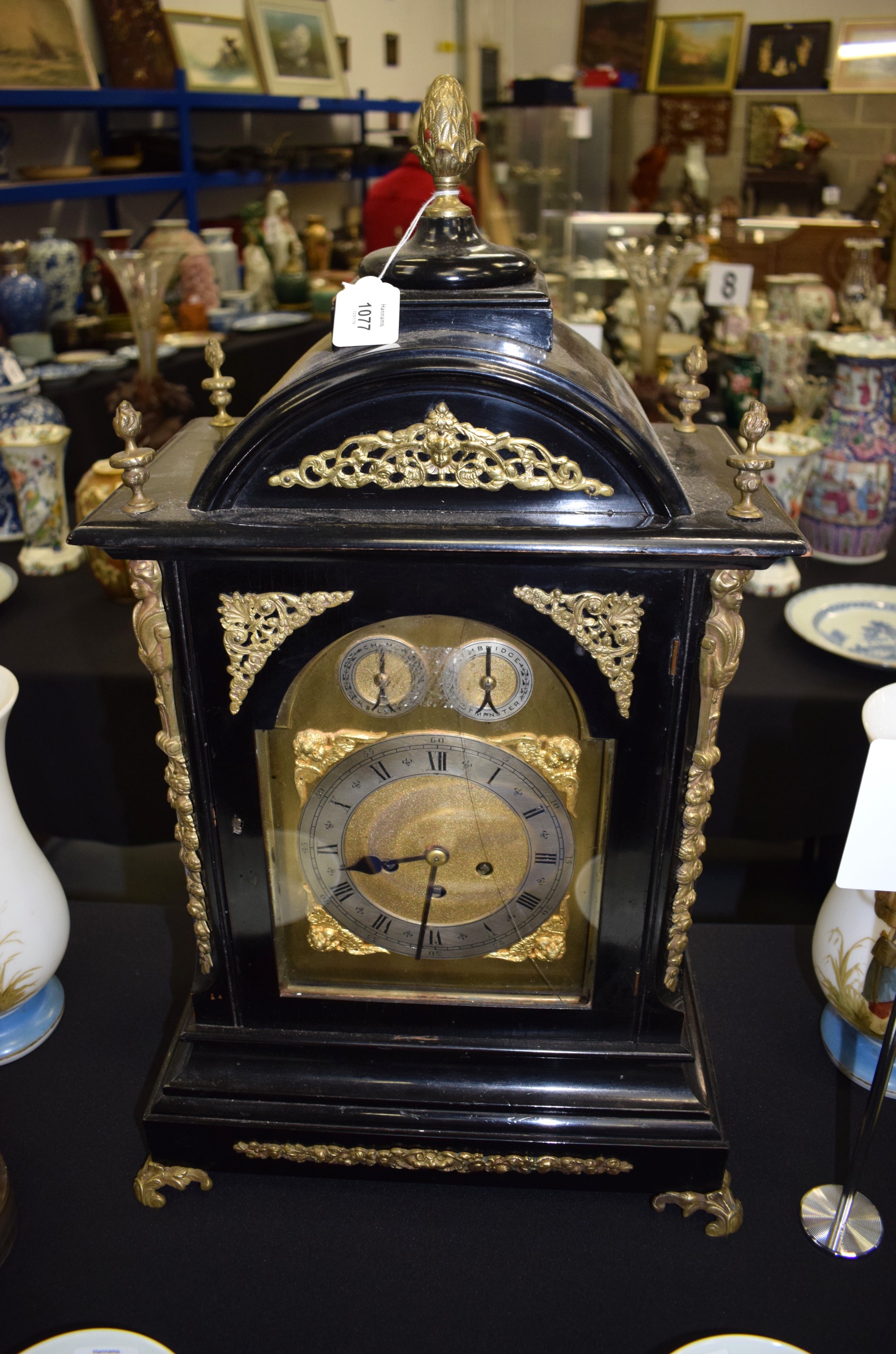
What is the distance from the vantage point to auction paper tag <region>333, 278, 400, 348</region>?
746 millimetres

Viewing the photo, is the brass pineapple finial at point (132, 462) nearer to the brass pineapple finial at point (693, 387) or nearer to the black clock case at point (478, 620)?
the black clock case at point (478, 620)

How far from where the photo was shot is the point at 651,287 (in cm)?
216

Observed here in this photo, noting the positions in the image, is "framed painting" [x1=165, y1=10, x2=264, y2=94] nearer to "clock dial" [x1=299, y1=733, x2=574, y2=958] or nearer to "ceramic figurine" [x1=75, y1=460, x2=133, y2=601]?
"ceramic figurine" [x1=75, y1=460, x2=133, y2=601]

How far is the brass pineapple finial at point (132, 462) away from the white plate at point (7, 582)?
974 millimetres

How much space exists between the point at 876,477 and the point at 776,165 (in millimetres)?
5118

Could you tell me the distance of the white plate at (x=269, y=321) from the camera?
3027 millimetres

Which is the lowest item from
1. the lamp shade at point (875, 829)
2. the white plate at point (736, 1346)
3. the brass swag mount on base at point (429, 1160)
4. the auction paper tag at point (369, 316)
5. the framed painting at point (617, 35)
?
the brass swag mount on base at point (429, 1160)

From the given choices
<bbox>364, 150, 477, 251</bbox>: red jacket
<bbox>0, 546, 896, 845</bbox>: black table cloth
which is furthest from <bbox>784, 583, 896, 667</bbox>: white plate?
<bbox>364, 150, 477, 251</bbox>: red jacket

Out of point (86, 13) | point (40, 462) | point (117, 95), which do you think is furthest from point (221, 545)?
point (86, 13)

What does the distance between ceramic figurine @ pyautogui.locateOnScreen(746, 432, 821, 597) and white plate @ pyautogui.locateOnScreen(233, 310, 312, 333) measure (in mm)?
1836

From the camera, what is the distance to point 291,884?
93 centimetres

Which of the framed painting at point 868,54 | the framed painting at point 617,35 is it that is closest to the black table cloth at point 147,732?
the framed painting at point 868,54

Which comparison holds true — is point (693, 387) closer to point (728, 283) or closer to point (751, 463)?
point (751, 463)

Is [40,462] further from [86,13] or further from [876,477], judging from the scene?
[86,13]
